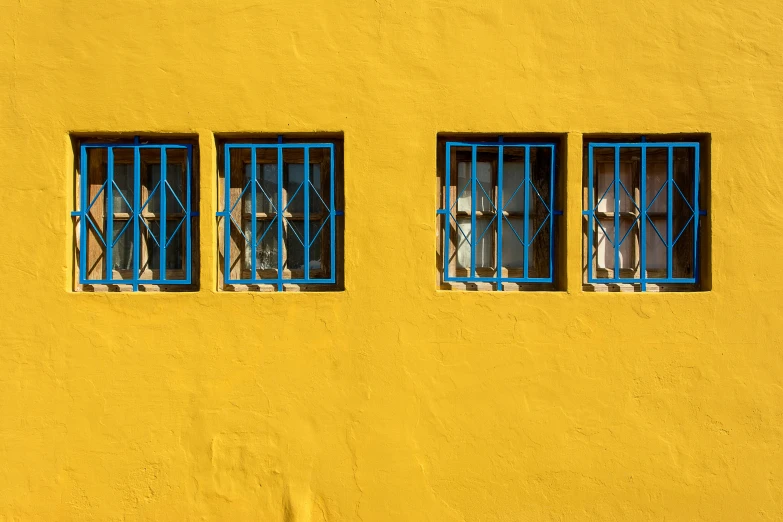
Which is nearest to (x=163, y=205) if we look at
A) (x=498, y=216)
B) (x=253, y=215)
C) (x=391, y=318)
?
(x=253, y=215)

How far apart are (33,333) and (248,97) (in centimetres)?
176

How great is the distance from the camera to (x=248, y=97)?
11.1 feet

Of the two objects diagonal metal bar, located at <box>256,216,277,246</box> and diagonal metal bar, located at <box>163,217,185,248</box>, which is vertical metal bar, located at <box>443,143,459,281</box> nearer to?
diagonal metal bar, located at <box>256,216,277,246</box>

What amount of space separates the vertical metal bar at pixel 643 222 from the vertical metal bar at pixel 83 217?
3163mm

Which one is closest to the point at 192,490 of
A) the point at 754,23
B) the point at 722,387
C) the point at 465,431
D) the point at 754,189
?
the point at 465,431

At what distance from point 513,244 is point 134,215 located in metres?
2.21

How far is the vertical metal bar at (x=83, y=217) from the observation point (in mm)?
3475

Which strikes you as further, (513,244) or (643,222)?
(513,244)

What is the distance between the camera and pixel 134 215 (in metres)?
3.51

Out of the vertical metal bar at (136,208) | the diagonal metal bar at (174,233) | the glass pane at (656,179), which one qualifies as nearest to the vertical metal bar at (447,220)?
the glass pane at (656,179)

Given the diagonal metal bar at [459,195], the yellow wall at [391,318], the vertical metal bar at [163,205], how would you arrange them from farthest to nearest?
the diagonal metal bar at [459,195] → the vertical metal bar at [163,205] → the yellow wall at [391,318]

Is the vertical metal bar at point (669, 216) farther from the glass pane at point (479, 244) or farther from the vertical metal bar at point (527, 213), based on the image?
the glass pane at point (479, 244)

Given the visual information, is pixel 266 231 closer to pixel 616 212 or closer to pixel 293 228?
pixel 293 228

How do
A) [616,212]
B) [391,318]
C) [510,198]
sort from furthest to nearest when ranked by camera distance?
[510,198]
[616,212]
[391,318]
